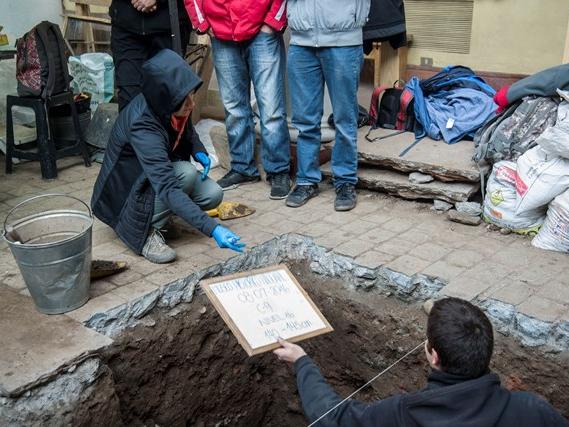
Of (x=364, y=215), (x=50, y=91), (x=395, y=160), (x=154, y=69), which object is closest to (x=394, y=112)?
(x=395, y=160)

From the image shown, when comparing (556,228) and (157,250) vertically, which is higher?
(556,228)

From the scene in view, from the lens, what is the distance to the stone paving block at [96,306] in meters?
3.34

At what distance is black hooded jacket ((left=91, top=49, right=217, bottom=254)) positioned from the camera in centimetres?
351

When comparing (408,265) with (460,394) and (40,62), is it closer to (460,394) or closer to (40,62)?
(460,394)

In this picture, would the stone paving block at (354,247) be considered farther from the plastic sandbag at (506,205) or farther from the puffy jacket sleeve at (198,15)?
the puffy jacket sleeve at (198,15)

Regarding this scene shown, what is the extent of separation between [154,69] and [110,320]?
1.34 metres

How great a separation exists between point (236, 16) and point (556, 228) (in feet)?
8.21

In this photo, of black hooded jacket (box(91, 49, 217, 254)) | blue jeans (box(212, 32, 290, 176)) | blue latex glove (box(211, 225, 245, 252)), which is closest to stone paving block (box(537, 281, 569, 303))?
blue latex glove (box(211, 225, 245, 252))

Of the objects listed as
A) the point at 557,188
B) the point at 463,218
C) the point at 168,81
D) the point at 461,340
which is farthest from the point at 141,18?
the point at 461,340

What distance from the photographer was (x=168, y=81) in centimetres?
350

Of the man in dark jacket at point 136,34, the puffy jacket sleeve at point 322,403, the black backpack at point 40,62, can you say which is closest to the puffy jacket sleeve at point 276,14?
the man in dark jacket at point 136,34

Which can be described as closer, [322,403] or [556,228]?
[322,403]

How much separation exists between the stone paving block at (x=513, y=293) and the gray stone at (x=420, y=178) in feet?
4.27

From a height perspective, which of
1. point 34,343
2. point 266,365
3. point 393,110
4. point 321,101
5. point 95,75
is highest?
point 321,101
